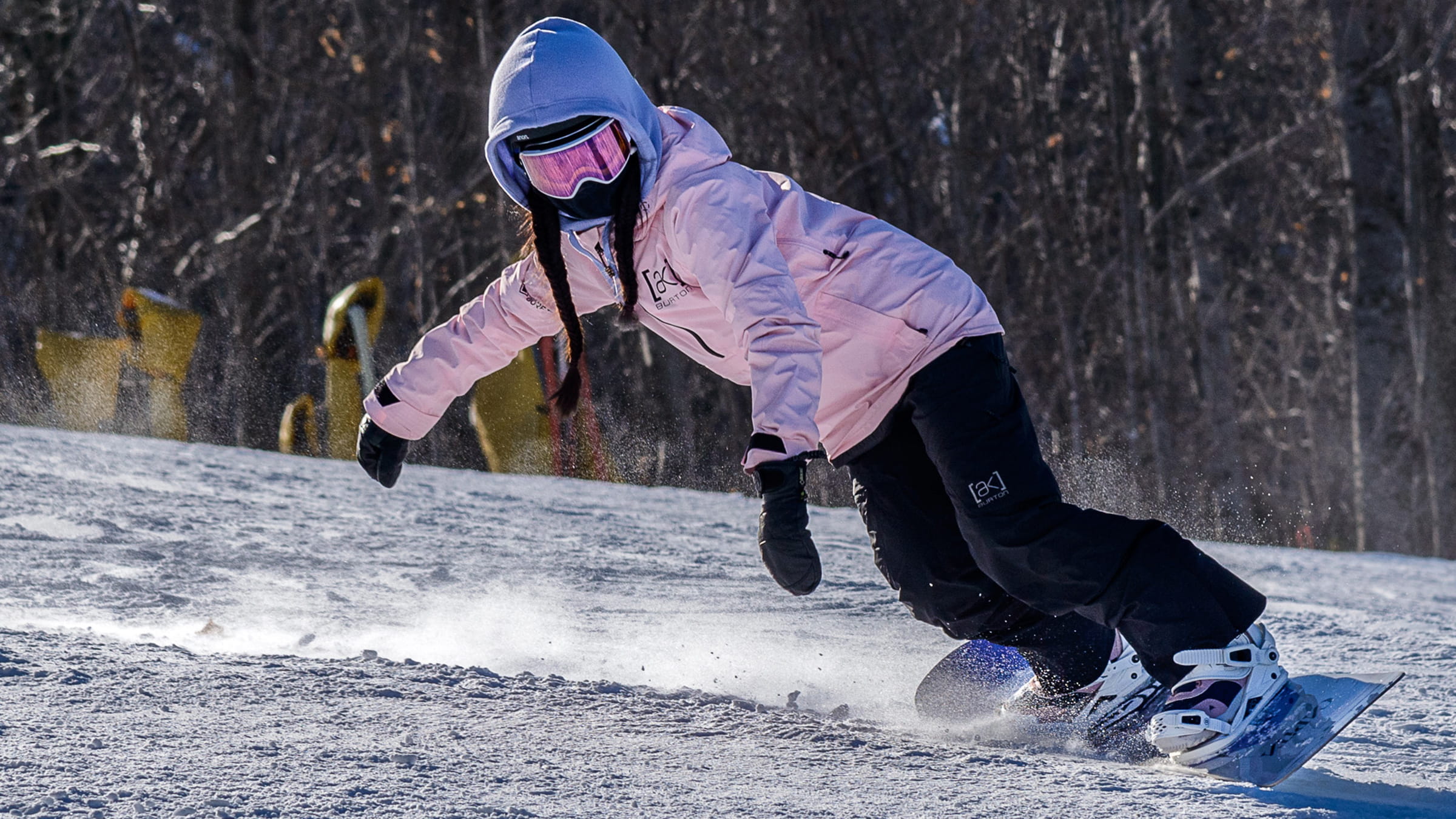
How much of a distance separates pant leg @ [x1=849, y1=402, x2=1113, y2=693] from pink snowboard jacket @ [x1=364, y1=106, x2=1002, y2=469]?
88 millimetres

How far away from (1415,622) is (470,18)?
420 inches

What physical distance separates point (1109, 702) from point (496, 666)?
4.08 ft

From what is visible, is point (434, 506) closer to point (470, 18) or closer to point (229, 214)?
point (470, 18)

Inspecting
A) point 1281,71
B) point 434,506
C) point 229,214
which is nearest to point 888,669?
point 434,506

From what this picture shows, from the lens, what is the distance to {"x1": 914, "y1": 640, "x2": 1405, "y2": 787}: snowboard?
7.35ft

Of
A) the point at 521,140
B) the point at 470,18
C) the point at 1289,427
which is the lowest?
the point at 1289,427

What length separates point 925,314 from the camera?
101 inches

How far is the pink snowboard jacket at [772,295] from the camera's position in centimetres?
232

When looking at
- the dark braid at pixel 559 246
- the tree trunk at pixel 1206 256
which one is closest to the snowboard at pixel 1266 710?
the dark braid at pixel 559 246

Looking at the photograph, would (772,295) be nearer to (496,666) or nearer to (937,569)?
(937,569)

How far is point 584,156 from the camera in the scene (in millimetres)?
2467

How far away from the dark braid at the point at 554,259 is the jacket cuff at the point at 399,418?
42 cm

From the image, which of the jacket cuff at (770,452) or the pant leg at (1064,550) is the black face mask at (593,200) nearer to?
the jacket cuff at (770,452)

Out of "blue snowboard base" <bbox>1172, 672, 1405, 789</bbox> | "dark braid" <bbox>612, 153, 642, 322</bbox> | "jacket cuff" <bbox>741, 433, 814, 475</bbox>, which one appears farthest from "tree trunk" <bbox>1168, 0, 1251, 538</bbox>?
"jacket cuff" <bbox>741, 433, 814, 475</bbox>
